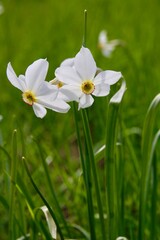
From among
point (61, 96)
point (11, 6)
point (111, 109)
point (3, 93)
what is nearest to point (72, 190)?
point (111, 109)

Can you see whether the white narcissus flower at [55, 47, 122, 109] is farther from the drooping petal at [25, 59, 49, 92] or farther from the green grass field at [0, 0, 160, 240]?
the green grass field at [0, 0, 160, 240]

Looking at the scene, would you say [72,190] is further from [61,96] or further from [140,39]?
[140,39]

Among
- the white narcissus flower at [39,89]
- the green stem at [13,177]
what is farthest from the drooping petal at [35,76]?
the green stem at [13,177]

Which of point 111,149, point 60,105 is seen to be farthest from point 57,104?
point 111,149

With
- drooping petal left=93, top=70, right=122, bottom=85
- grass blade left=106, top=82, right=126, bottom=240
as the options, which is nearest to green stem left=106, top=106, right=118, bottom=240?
grass blade left=106, top=82, right=126, bottom=240

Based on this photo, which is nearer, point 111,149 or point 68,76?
point 68,76

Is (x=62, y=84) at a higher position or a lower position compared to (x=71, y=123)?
lower

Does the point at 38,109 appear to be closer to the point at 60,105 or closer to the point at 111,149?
the point at 60,105
